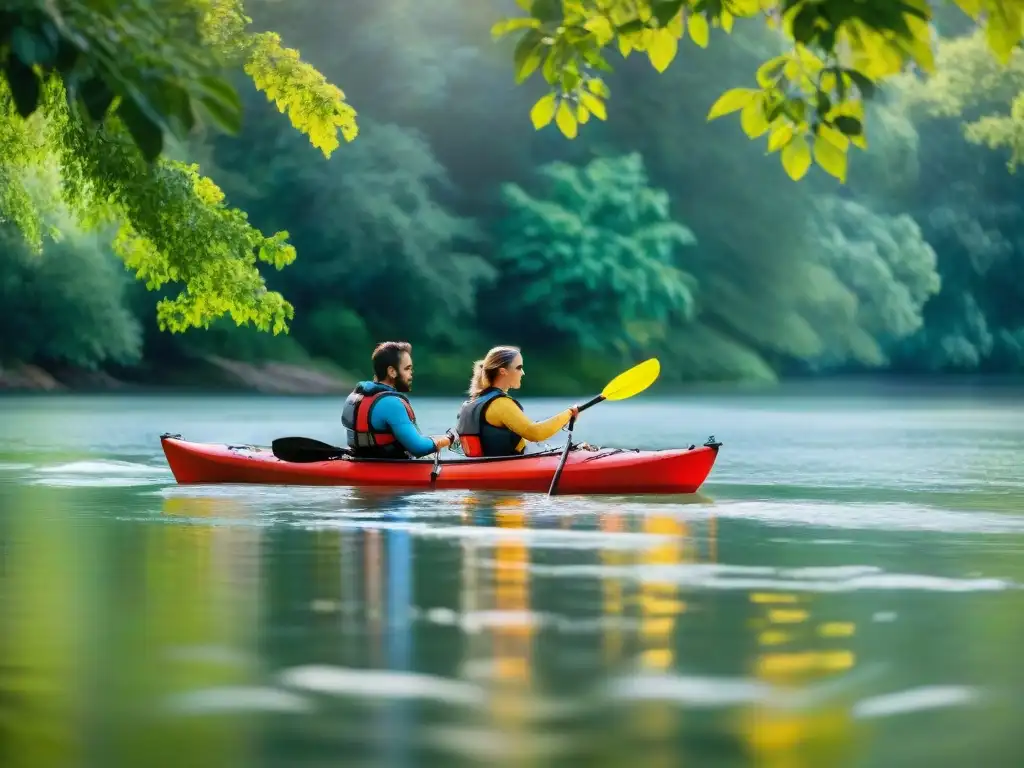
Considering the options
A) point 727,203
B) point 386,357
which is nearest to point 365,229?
point 727,203

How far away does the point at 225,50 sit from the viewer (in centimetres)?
2030

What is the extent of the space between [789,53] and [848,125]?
604mm

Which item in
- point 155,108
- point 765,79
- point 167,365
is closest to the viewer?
point 155,108

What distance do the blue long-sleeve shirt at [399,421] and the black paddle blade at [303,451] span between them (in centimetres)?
76

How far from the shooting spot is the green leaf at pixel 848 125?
6.14 meters

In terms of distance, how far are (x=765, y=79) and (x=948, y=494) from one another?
9.31 meters

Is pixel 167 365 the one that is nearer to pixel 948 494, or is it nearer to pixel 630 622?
pixel 948 494

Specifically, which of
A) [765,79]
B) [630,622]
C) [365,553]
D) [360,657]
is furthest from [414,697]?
[365,553]

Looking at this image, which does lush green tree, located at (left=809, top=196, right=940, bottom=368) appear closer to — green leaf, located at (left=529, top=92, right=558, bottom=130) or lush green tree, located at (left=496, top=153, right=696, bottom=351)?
lush green tree, located at (left=496, top=153, right=696, bottom=351)

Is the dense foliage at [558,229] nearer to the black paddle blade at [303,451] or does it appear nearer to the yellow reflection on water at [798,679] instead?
the black paddle blade at [303,451]

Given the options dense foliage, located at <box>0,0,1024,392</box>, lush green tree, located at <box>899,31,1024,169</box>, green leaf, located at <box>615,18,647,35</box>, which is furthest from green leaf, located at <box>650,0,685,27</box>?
lush green tree, located at <box>899,31,1024,169</box>

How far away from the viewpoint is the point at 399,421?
1488 centimetres

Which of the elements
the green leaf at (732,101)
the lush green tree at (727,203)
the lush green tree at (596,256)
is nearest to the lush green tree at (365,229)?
the lush green tree at (596,256)

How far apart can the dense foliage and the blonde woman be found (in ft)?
89.0
